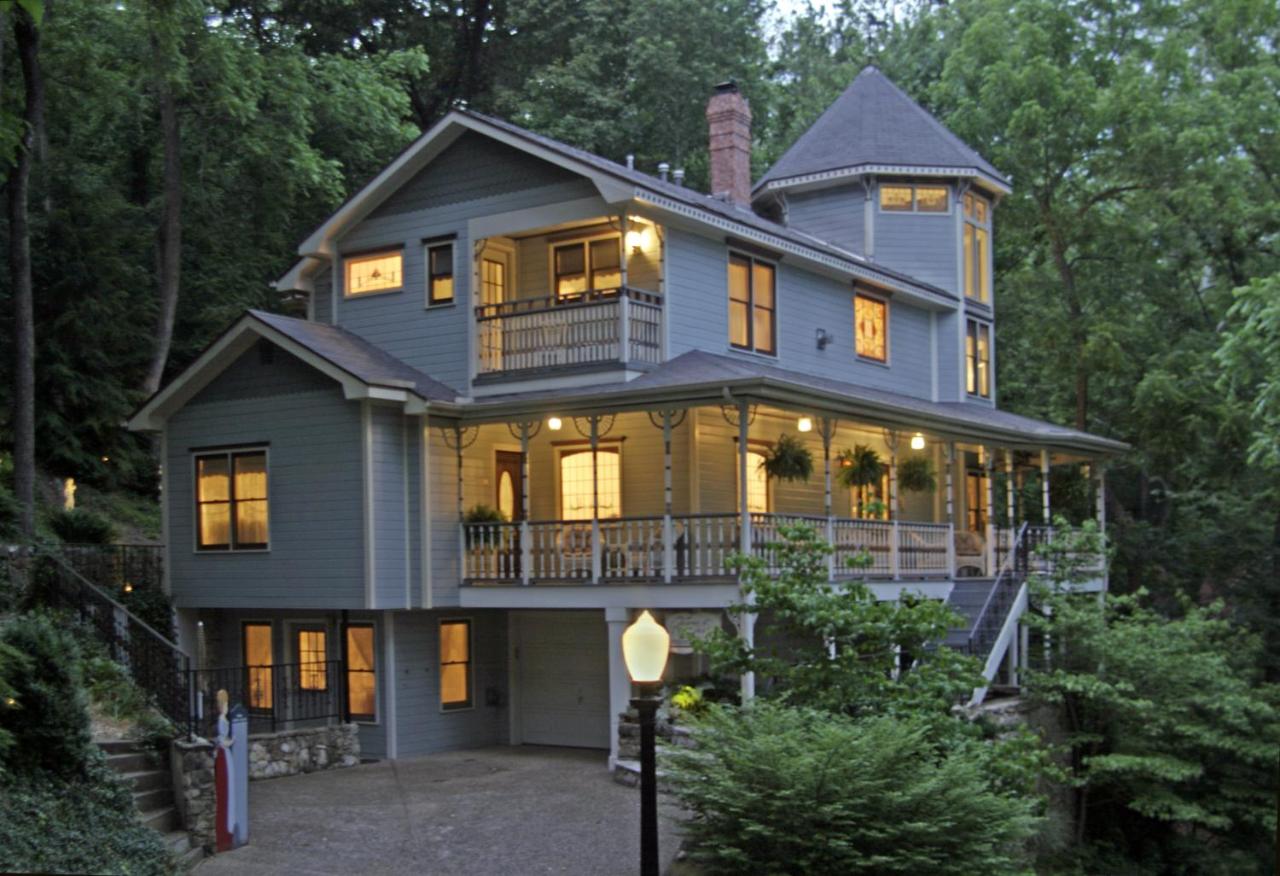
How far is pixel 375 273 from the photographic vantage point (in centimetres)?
2153

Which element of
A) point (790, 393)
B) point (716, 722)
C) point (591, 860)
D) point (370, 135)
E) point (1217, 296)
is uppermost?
point (370, 135)

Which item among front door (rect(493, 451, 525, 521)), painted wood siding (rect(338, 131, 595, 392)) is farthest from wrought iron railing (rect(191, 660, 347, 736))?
painted wood siding (rect(338, 131, 595, 392))

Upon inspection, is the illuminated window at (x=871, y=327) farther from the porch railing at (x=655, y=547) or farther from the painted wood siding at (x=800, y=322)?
the porch railing at (x=655, y=547)

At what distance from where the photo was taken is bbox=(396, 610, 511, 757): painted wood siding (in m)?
19.2

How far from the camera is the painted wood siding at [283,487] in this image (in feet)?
62.4

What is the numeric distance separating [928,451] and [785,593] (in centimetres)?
1151

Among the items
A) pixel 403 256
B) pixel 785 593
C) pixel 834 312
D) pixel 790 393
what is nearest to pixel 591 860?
pixel 785 593

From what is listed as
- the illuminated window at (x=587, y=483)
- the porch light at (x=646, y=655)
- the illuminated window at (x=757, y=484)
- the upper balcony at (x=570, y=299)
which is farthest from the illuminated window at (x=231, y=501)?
the porch light at (x=646, y=655)

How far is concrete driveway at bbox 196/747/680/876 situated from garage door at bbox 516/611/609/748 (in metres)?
1.71

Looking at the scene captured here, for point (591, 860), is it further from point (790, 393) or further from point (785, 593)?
point (790, 393)

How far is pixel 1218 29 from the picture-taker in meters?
29.6

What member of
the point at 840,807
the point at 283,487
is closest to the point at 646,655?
the point at 840,807

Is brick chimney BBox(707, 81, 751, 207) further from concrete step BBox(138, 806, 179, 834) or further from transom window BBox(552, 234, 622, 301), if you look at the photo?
concrete step BBox(138, 806, 179, 834)

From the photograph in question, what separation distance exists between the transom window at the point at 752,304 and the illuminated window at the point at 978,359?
5.98m
